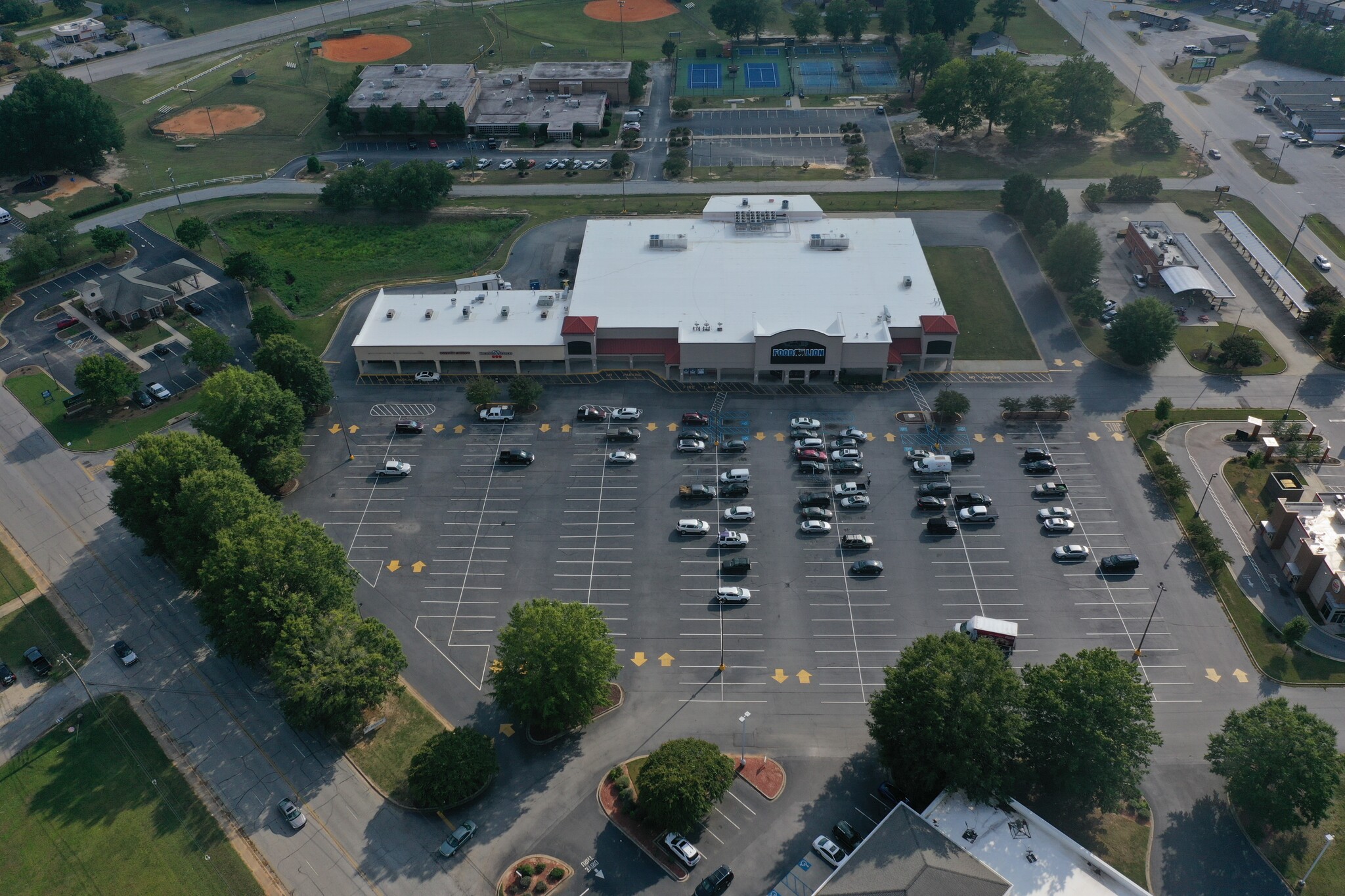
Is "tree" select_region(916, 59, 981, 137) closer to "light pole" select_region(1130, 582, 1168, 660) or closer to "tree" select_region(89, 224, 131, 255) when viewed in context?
"light pole" select_region(1130, 582, 1168, 660)

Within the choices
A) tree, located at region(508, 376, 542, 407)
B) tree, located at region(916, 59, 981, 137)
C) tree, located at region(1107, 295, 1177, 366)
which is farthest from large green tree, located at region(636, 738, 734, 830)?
tree, located at region(916, 59, 981, 137)

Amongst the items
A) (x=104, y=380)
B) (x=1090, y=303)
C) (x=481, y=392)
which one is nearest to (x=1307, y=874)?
(x=1090, y=303)

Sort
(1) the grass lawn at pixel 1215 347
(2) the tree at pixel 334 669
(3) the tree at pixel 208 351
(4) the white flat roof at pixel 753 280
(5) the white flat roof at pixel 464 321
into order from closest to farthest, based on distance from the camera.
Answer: (2) the tree at pixel 334 669, (1) the grass lawn at pixel 1215 347, (4) the white flat roof at pixel 753 280, (3) the tree at pixel 208 351, (5) the white flat roof at pixel 464 321

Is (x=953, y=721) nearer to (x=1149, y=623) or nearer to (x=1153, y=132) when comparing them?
(x=1149, y=623)

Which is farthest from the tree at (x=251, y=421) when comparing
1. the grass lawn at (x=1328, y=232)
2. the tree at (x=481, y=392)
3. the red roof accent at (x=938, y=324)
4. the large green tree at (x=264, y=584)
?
the grass lawn at (x=1328, y=232)

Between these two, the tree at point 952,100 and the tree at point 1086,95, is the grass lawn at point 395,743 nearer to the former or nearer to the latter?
the tree at point 952,100

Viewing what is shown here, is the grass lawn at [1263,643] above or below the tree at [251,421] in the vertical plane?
below
